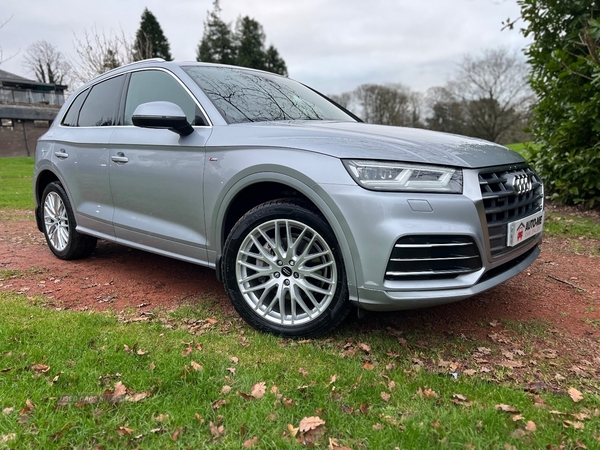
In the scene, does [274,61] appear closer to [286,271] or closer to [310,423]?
[286,271]

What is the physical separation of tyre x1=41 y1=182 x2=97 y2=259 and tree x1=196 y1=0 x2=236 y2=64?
48.5 meters

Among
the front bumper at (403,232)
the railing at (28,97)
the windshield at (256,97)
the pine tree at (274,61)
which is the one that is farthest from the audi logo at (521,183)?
the pine tree at (274,61)

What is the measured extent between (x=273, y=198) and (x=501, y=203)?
1.39m

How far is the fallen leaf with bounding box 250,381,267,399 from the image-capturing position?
221 cm

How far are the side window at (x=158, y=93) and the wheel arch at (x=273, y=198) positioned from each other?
24.6 inches

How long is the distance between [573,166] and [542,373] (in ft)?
16.3

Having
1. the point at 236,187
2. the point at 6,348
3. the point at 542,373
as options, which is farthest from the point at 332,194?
the point at 6,348

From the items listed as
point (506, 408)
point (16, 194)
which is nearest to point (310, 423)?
point (506, 408)

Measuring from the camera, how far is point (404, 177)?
2.36 m

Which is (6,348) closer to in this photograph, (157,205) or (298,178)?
(157,205)

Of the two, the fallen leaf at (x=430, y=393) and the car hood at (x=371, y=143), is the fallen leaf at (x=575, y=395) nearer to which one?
the fallen leaf at (x=430, y=393)

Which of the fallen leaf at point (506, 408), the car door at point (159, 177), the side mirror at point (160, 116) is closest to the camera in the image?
the fallen leaf at point (506, 408)

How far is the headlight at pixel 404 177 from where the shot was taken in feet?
7.68

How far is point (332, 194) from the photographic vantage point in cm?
242
